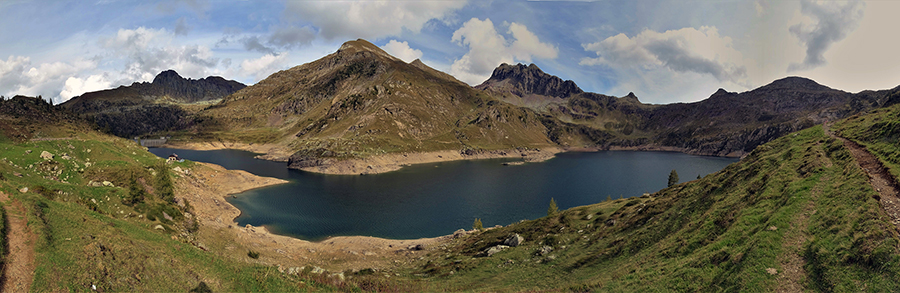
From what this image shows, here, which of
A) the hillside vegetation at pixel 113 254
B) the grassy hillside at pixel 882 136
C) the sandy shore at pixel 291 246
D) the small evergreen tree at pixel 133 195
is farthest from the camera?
the sandy shore at pixel 291 246

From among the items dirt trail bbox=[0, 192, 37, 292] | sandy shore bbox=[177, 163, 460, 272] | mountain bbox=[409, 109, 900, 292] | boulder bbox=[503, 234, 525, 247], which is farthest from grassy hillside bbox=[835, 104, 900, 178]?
dirt trail bbox=[0, 192, 37, 292]

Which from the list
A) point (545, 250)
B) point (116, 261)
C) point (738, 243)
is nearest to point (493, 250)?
point (545, 250)

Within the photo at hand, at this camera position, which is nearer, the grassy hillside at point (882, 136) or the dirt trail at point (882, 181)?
the dirt trail at point (882, 181)

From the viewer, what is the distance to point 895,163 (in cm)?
2295

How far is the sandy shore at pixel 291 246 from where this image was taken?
41.5 meters

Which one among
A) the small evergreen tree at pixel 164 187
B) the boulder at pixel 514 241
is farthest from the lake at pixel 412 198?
the boulder at pixel 514 241

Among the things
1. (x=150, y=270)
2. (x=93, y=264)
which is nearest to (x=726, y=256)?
(x=150, y=270)

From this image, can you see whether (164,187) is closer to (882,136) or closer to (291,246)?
(291,246)

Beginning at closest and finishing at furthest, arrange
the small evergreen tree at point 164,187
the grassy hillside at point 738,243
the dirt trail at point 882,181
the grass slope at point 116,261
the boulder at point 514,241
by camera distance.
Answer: the grassy hillside at point 738,243
the grass slope at point 116,261
the dirt trail at point 882,181
the boulder at point 514,241
the small evergreen tree at point 164,187

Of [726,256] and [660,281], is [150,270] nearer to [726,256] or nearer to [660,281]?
[660,281]

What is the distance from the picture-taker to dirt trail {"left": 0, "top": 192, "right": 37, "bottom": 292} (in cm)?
1464

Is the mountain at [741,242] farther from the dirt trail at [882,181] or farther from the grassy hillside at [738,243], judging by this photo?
the dirt trail at [882,181]

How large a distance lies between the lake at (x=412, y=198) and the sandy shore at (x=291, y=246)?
6.46 m

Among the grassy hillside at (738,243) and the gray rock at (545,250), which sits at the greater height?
the grassy hillside at (738,243)
